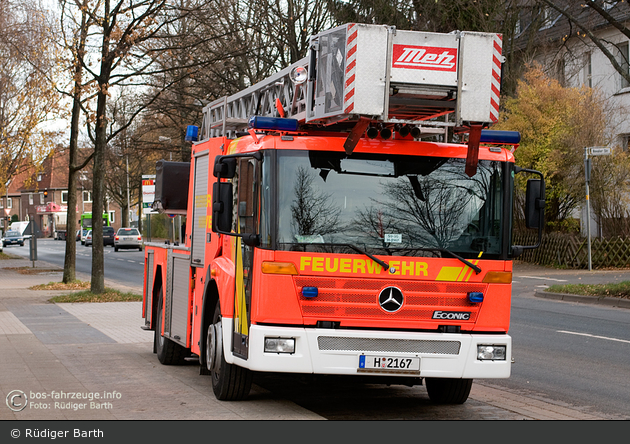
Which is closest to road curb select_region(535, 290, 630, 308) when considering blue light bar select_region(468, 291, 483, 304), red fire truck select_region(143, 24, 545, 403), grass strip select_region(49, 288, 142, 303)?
grass strip select_region(49, 288, 142, 303)

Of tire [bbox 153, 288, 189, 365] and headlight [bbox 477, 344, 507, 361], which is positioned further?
tire [bbox 153, 288, 189, 365]

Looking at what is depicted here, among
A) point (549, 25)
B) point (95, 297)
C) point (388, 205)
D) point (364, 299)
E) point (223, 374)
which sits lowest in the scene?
point (95, 297)

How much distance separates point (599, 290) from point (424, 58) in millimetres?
14441

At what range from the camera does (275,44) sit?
29406 mm

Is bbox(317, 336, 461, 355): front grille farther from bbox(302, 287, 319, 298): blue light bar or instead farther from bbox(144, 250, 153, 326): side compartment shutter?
bbox(144, 250, 153, 326): side compartment shutter

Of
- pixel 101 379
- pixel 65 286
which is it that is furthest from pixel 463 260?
pixel 65 286

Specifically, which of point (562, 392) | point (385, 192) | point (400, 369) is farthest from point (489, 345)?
point (562, 392)

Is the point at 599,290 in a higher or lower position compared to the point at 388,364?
lower

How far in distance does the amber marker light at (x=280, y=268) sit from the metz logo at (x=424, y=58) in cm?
181

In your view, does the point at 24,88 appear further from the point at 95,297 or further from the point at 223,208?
the point at 223,208

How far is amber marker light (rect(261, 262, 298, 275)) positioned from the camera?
280 inches

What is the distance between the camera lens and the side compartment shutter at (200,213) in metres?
9.13

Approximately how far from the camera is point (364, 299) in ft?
23.4
